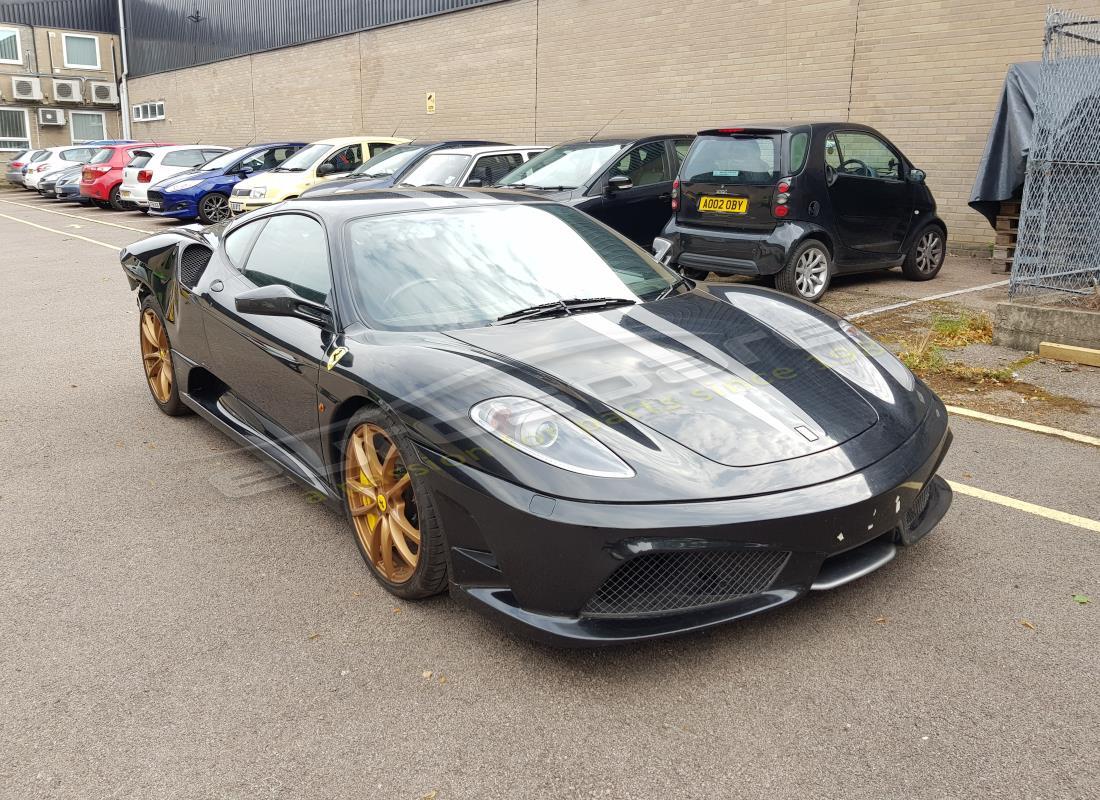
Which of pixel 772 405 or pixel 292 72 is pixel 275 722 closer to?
pixel 772 405

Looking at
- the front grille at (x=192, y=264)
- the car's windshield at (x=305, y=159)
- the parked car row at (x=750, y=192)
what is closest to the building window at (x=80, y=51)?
the car's windshield at (x=305, y=159)

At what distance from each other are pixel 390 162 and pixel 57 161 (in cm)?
2106

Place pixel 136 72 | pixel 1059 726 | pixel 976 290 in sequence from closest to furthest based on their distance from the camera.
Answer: pixel 1059 726 → pixel 976 290 → pixel 136 72

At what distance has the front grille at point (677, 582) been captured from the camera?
8.51ft

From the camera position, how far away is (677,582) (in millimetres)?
2611

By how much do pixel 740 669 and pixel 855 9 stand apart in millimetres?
12362

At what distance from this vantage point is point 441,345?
10.6ft

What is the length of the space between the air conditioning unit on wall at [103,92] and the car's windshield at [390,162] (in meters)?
34.0

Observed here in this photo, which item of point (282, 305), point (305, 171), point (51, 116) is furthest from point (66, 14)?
point (282, 305)

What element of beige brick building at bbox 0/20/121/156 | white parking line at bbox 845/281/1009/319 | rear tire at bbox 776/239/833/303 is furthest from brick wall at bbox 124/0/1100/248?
beige brick building at bbox 0/20/121/156

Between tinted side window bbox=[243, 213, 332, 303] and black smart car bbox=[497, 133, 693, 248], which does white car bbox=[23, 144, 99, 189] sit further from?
tinted side window bbox=[243, 213, 332, 303]

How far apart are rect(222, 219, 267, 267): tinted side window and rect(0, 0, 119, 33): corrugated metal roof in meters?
44.3

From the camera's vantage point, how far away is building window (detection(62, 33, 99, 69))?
136ft

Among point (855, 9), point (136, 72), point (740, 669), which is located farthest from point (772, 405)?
point (136, 72)
